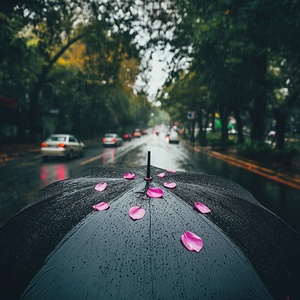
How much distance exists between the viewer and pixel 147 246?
142 centimetres

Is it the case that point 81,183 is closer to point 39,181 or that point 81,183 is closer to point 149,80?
point 39,181

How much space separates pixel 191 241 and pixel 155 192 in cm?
45

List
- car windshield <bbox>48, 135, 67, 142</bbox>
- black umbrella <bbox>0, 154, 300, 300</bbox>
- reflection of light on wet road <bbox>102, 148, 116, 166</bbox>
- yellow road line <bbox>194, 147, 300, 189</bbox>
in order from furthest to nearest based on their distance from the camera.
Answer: car windshield <bbox>48, 135, 67, 142</bbox> → reflection of light on wet road <bbox>102, 148, 116, 166</bbox> → yellow road line <bbox>194, 147, 300, 189</bbox> → black umbrella <bbox>0, 154, 300, 300</bbox>

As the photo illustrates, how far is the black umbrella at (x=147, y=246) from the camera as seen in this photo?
1.30 m

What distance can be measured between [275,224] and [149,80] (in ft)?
54.4

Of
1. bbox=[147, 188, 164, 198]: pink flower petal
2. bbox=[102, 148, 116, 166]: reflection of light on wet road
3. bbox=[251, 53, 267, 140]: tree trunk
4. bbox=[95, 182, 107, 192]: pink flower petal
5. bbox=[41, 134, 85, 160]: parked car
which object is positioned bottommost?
bbox=[102, 148, 116, 166]: reflection of light on wet road

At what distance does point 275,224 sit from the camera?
6.52ft

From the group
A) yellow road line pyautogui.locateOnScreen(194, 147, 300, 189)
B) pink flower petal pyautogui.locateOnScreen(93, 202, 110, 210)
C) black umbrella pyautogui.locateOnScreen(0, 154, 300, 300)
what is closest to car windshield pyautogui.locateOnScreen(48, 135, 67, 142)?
yellow road line pyautogui.locateOnScreen(194, 147, 300, 189)

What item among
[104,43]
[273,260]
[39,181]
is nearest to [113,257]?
[273,260]

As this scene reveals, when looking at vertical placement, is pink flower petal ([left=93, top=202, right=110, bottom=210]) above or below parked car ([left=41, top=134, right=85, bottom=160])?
above

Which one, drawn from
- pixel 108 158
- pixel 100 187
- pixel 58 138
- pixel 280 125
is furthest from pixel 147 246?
pixel 280 125

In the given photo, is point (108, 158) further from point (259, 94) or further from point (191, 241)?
point (191, 241)

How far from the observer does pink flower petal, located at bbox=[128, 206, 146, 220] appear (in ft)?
5.21

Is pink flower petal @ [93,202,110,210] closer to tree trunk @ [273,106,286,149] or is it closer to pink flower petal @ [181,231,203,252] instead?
pink flower petal @ [181,231,203,252]
